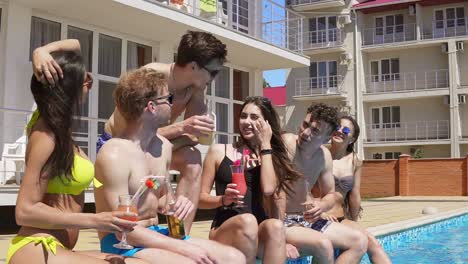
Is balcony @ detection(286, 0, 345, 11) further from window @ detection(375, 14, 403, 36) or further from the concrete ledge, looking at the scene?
the concrete ledge

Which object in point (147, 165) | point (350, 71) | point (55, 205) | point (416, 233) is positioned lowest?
point (416, 233)

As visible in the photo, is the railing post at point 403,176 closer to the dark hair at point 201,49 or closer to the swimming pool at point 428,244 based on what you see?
the swimming pool at point 428,244

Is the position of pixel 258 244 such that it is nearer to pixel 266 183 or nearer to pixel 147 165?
pixel 266 183

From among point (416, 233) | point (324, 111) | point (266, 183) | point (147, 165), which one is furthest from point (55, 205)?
point (416, 233)

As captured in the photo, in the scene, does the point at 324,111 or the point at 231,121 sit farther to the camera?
the point at 231,121

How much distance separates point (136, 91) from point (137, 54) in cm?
1103

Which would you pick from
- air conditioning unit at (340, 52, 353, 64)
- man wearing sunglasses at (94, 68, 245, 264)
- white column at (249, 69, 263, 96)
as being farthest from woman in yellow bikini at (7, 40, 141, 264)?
air conditioning unit at (340, 52, 353, 64)

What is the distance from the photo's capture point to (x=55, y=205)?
2.61 metres

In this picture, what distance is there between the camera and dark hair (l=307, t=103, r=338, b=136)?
4359 mm

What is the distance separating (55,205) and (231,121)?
14.3 metres

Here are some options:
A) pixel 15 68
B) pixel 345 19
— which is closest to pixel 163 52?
pixel 15 68

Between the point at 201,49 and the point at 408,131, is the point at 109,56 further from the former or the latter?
the point at 408,131

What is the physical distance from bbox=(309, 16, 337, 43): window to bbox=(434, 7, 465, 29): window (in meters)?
6.11

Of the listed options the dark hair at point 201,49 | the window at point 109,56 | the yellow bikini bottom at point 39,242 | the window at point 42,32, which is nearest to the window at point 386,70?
the window at point 109,56
